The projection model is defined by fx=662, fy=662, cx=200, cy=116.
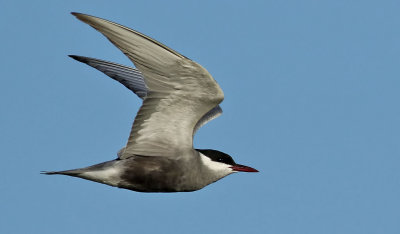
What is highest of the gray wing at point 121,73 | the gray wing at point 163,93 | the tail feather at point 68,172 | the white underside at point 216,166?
the gray wing at point 121,73

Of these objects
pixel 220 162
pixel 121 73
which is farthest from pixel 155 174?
pixel 121 73

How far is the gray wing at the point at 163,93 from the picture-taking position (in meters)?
7.02

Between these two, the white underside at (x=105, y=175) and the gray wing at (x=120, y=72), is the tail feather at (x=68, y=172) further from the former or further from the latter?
the gray wing at (x=120, y=72)

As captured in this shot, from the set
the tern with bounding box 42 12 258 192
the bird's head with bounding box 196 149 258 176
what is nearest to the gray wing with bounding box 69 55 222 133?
the tern with bounding box 42 12 258 192

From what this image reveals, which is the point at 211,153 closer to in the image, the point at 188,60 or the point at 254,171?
the point at 254,171

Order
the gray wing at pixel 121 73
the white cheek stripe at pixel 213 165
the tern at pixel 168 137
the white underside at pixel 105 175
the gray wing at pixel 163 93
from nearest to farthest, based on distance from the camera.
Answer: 1. the gray wing at pixel 163 93
2. the tern at pixel 168 137
3. the white underside at pixel 105 175
4. the white cheek stripe at pixel 213 165
5. the gray wing at pixel 121 73

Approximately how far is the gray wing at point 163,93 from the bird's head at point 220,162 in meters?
0.48

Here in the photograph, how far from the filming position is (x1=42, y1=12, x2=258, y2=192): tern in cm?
757

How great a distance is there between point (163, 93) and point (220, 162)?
5.22ft

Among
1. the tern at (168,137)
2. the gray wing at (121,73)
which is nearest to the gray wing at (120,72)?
the gray wing at (121,73)

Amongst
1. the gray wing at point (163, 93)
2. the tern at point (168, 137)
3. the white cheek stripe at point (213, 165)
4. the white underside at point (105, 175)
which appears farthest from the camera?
the white cheek stripe at point (213, 165)

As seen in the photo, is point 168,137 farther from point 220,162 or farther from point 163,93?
point 220,162

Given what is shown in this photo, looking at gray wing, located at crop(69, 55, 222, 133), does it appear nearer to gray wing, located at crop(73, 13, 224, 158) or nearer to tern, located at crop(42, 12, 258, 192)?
tern, located at crop(42, 12, 258, 192)

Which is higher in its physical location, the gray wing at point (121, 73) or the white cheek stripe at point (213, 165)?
the gray wing at point (121, 73)
